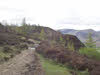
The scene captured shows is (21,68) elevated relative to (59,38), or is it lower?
lower

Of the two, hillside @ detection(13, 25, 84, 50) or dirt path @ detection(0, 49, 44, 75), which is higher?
hillside @ detection(13, 25, 84, 50)

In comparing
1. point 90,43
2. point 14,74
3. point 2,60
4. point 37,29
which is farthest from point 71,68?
point 37,29

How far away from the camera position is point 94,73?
10.3 metres

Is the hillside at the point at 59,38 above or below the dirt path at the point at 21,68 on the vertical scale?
above

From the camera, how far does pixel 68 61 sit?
15.1 metres

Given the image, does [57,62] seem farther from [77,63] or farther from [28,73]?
[28,73]

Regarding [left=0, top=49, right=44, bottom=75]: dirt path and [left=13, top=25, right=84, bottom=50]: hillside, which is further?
[left=13, top=25, right=84, bottom=50]: hillside

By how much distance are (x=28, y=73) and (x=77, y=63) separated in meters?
5.59

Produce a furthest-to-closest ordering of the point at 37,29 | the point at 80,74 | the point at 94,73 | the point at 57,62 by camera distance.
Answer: the point at 37,29 < the point at 57,62 < the point at 80,74 < the point at 94,73

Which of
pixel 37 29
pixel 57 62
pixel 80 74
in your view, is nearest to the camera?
pixel 80 74

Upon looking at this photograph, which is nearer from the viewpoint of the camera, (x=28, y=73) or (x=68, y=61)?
(x=28, y=73)

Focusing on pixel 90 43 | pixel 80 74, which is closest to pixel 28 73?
pixel 80 74

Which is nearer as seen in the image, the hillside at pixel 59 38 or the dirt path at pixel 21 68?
the dirt path at pixel 21 68

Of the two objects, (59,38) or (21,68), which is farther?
(59,38)
